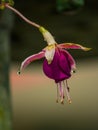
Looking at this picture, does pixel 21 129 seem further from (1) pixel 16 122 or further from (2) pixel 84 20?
(2) pixel 84 20

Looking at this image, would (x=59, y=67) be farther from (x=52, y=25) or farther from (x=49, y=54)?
(x=52, y=25)

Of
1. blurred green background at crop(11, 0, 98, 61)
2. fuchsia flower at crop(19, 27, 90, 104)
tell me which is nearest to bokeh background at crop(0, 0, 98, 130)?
blurred green background at crop(11, 0, 98, 61)

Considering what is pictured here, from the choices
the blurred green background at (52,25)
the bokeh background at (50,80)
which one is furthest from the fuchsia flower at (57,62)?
the blurred green background at (52,25)

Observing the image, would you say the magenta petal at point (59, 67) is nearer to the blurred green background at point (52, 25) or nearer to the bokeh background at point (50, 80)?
the bokeh background at point (50, 80)

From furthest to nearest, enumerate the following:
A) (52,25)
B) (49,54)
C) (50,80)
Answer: (50,80) → (52,25) → (49,54)

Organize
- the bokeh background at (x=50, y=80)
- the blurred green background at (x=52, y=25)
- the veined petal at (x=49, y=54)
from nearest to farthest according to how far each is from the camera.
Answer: the veined petal at (x=49, y=54), the blurred green background at (x=52, y=25), the bokeh background at (x=50, y=80)

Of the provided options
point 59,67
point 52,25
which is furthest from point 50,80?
point 59,67
